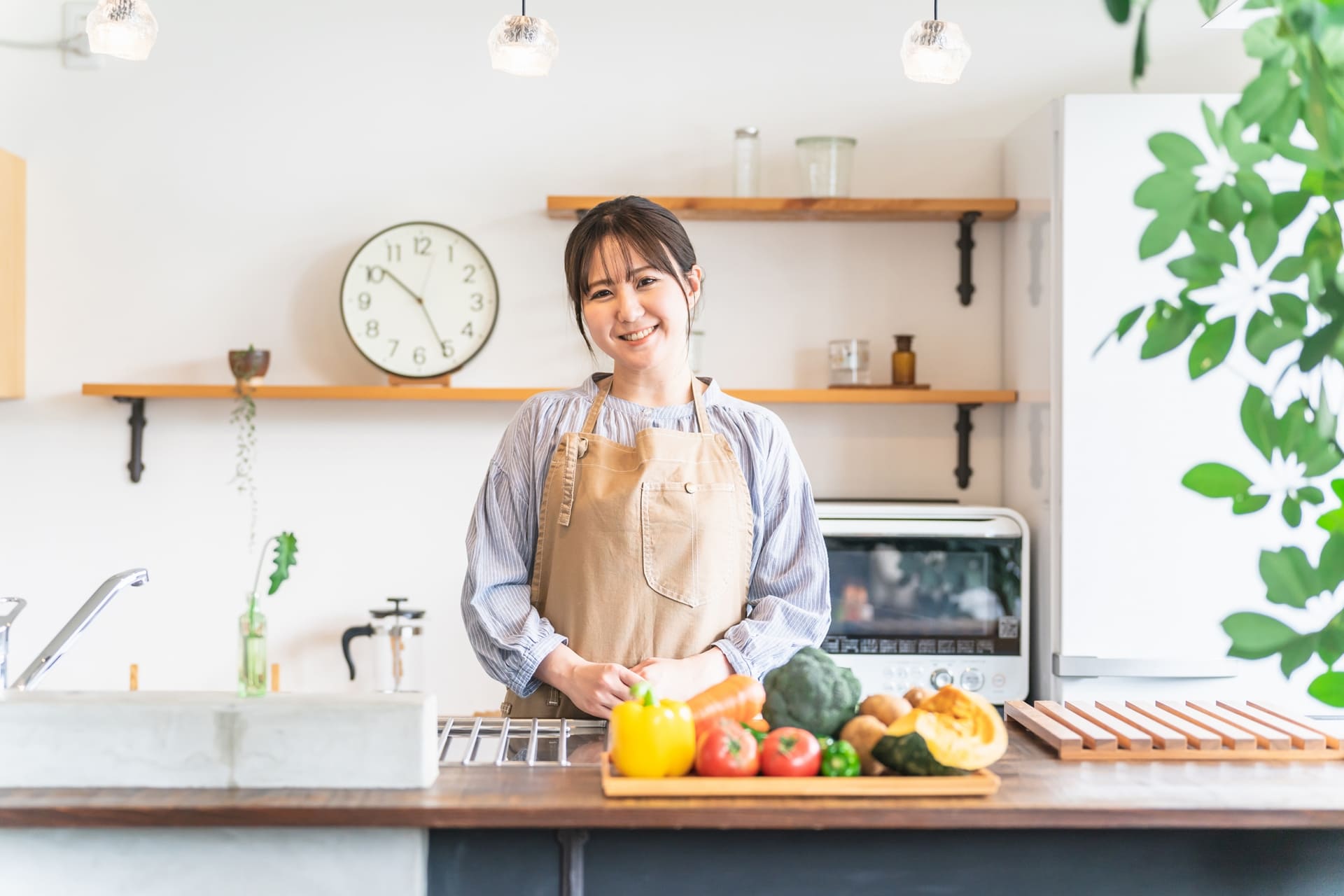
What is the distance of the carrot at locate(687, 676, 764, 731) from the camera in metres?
1.52

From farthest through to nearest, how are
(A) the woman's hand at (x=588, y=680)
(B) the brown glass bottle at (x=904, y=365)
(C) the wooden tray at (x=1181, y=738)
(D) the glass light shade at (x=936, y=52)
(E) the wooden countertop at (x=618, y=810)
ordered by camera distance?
(B) the brown glass bottle at (x=904, y=365), (D) the glass light shade at (x=936, y=52), (A) the woman's hand at (x=588, y=680), (C) the wooden tray at (x=1181, y=738), (E) the wooden countertop at (x=618, y=810)

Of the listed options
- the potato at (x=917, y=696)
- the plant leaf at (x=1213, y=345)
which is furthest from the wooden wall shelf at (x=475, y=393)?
the plant leaf at (x=1213, y=345)

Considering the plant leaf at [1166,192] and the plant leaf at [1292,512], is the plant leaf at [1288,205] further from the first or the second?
the plant leaf at [1292,512]

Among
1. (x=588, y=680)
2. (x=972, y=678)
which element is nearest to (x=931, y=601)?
(x=972, y=678)

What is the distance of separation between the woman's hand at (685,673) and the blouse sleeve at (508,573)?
0.17 meters

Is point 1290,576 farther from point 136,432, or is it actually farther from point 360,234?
point 136,432

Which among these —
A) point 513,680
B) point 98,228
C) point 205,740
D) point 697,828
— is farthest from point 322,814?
point 98,228

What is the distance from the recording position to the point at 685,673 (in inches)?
70.8

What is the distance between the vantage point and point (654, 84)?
3197 mm

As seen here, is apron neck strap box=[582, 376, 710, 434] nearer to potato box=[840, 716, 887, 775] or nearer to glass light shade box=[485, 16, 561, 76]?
potato box=[840, 716, 887, 775]

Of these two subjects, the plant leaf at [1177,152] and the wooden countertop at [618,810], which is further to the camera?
the wooden countertop at [618,810]

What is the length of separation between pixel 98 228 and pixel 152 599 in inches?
39.9

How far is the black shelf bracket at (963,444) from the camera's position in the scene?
319cm

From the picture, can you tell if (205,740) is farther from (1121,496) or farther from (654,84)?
(654,84)
